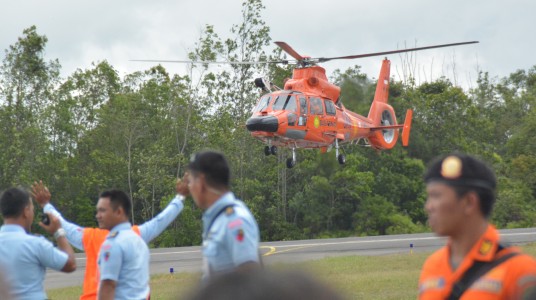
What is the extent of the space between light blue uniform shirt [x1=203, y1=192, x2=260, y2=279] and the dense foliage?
35.2m

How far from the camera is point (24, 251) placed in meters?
6.25

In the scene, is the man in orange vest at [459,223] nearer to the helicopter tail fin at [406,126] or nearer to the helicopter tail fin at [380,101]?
the helicopter tail fin at [380,101]

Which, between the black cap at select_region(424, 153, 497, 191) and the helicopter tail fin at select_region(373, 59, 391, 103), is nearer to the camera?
the black cap at select_region(424, 153, 497, 191)

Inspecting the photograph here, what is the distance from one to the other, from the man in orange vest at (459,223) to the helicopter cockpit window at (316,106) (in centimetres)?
2459

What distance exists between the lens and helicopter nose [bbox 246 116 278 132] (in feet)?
88.3

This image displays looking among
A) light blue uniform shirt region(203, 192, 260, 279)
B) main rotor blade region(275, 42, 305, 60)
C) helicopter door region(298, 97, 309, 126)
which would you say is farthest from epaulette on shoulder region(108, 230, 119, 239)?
helicopter door region(298, 97, 309, 126)

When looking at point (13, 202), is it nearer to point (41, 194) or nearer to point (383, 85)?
point (41, 194)

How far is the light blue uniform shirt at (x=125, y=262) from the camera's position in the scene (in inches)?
239

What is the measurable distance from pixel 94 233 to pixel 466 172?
4.16m

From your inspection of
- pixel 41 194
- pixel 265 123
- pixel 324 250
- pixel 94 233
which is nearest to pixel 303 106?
pixel 265 123

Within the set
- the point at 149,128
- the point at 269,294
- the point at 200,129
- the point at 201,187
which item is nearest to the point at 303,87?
the point at 200,129

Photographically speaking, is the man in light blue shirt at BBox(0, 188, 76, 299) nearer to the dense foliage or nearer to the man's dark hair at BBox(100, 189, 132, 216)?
the man's dark hair at BBox(100, 189, 132, 216)

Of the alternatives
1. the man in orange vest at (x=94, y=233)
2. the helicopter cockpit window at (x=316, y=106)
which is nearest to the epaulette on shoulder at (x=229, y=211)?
the man in orange vest at (x=94, y=233)

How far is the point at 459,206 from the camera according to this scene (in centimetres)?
380
